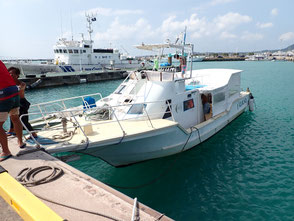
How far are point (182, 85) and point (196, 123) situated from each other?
2.12m

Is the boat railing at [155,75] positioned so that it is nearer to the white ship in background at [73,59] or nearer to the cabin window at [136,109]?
the cabin window at [136,109]

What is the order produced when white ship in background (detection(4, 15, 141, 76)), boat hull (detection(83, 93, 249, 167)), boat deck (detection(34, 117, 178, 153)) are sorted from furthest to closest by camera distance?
white ship in background (detection(4, 15, 141, 76))
boat hull (detection(83, 93, 249, 167))
boat deck (detection(34, 117, 178, 153))

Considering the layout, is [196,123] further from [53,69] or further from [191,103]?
[53,69]

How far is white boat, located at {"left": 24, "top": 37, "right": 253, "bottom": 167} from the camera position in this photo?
19.7ft

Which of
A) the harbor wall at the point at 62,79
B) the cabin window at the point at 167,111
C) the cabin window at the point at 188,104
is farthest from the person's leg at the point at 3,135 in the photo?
the harbor wall at the point at 62,79

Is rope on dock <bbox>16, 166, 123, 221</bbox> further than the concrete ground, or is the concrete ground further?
rope on dock <bbox>16, 166, 123, 221</bbox>

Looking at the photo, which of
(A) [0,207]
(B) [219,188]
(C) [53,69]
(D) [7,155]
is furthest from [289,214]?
(C) [53,69]

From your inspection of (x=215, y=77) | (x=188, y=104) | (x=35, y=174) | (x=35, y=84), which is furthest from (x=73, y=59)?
(x=35, y=174)

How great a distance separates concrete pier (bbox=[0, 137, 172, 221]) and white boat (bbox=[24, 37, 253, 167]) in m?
1.58

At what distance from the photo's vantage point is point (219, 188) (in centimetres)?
702

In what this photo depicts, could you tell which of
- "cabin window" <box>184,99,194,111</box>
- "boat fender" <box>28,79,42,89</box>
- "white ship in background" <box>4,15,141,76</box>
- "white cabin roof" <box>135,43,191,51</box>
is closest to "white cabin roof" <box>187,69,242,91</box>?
"cabin window" <box>184,99,194,111</box>

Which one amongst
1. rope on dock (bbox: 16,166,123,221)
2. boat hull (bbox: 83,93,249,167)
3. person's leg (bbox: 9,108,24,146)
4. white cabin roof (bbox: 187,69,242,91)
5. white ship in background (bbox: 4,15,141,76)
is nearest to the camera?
rope on dock (bbox: 16,166,123,221)

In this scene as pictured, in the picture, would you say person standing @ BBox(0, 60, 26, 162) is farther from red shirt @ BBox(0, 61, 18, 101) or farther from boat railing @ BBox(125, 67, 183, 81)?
boat railing @ BBox(125, 67, 183, 81)

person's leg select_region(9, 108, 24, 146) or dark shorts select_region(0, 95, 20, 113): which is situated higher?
dark shorts select_region(0, 95, 20, 113)
